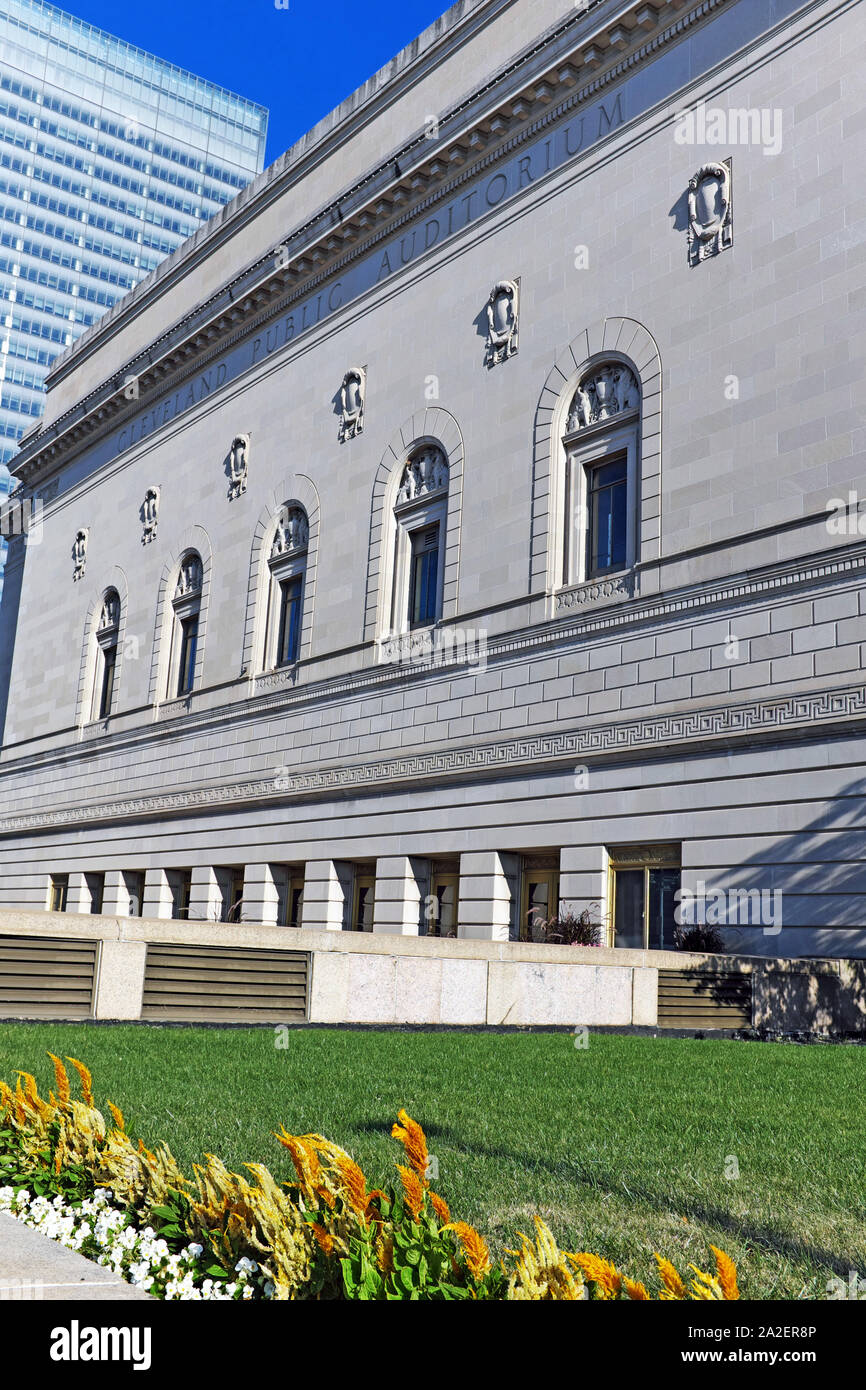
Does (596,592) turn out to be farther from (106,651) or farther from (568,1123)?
(106,651)

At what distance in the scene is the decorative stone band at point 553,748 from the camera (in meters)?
20.9

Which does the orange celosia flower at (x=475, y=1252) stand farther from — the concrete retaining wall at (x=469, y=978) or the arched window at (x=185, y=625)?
the arched window at (x=185, y=625)

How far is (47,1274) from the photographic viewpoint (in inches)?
146

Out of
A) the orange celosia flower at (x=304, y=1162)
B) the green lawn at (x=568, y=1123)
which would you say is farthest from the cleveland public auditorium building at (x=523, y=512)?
the orange celosia flower at (x=304, y=1162)

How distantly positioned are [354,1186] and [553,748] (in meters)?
21.8

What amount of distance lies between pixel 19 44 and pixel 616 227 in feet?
490

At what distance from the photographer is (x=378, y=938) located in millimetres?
16531

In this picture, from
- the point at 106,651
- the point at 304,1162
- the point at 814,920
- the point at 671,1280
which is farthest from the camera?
the point at 106,651

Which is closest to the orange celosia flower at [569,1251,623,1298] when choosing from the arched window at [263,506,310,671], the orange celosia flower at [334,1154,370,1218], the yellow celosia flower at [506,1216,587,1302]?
the yellow celosia flower at [506,1216,587,1302]

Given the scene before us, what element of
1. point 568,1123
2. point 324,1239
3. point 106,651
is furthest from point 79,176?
point 324,1239

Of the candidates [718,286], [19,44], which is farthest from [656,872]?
[19,44]

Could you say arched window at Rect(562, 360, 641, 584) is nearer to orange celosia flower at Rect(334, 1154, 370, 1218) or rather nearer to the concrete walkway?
orange celosia flower at Rect(334, 1154, 370, 1218)

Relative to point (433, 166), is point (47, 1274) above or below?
below

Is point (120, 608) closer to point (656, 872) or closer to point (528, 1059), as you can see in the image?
point (656, 872)
